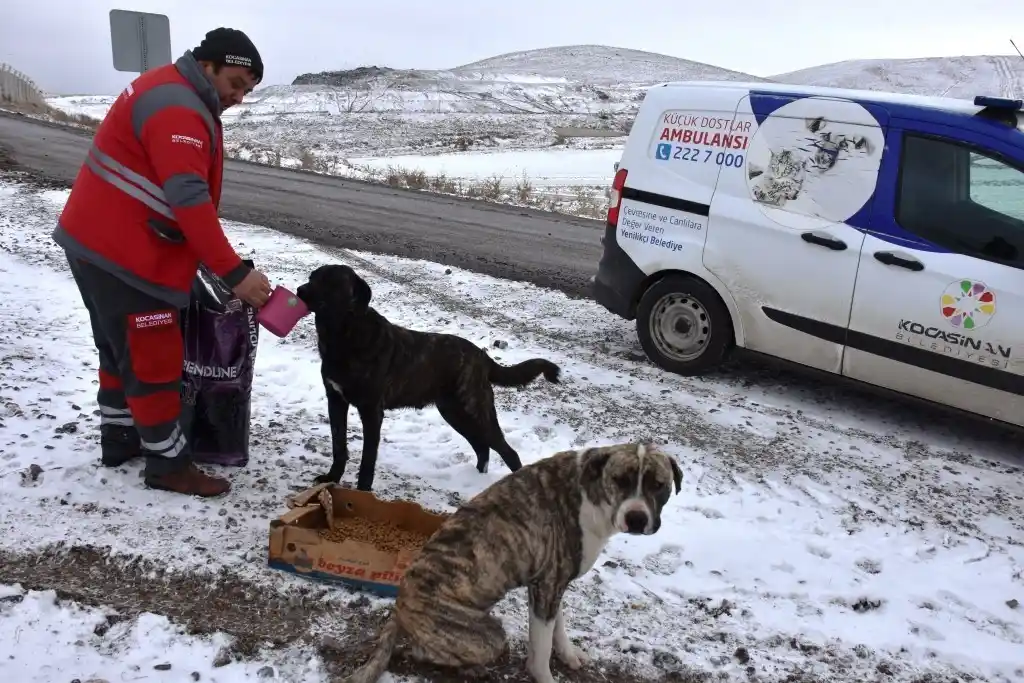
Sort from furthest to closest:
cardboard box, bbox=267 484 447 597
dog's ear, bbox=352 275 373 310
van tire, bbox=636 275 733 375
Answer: van tire, bbox=636 275 733 375, dog's ear, bbox=352 275 373 310, cardboard box, bbox=267 484 447 597

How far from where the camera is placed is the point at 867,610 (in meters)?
3.76

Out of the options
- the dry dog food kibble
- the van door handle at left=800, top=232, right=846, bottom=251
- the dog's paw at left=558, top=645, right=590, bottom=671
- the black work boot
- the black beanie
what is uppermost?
the black beanie

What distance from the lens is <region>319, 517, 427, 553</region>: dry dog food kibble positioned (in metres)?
3.78

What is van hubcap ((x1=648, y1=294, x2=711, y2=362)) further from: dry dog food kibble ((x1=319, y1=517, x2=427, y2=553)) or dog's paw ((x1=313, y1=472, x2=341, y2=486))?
dry dog food kibble ((x1=319, y1=517, x2=427, y2=553))

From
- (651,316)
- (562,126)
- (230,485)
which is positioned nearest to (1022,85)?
(562,126)

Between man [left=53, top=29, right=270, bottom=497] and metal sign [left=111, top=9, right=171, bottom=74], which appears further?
metal sign [left=111, top=9, right=171, bottom=74]

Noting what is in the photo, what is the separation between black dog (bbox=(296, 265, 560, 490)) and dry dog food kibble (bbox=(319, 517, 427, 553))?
467mm

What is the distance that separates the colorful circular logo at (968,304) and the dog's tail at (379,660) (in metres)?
4.22

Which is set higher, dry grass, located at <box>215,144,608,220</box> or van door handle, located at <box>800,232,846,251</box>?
van door handle, located at <box>800,232,846,251</box>

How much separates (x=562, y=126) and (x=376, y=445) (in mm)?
44587

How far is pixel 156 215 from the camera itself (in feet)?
12.2

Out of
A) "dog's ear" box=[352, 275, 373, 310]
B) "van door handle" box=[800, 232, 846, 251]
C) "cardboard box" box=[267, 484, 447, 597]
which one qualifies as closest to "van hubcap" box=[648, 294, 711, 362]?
"van door handle" box=[800, 232, 846, 251]

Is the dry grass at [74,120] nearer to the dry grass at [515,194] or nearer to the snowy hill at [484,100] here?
the snowy hill at [484,100]

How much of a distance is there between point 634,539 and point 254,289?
7.51ft
